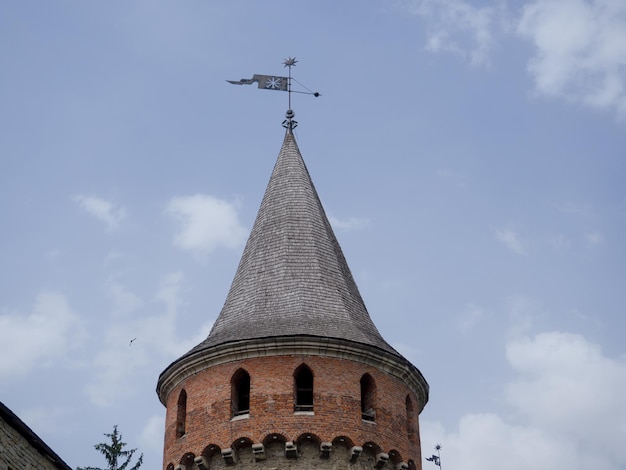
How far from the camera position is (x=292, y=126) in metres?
33.1

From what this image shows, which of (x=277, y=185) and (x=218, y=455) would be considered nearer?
(x=218, y=455)

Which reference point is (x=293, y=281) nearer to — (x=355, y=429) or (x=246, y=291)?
(x=246, y=291)

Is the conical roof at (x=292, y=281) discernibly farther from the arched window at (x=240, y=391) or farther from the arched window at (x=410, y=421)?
the arched window at (x=410, y=421)

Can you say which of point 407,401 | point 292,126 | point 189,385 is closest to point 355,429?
point 407,401

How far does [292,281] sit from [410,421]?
460cm

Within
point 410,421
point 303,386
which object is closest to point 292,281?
point 303,386

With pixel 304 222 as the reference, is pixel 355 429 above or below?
below

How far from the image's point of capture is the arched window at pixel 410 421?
26.6m

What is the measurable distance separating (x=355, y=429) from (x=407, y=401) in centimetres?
267

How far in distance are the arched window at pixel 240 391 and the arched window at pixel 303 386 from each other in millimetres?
1183

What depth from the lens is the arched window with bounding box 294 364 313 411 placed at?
84.0 feet

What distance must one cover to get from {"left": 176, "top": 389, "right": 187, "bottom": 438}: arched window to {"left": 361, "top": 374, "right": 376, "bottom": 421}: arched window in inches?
171

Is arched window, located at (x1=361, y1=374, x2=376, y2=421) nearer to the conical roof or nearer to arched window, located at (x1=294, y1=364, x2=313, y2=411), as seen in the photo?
the conical roof

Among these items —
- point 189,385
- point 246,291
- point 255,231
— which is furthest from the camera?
point 255,231
